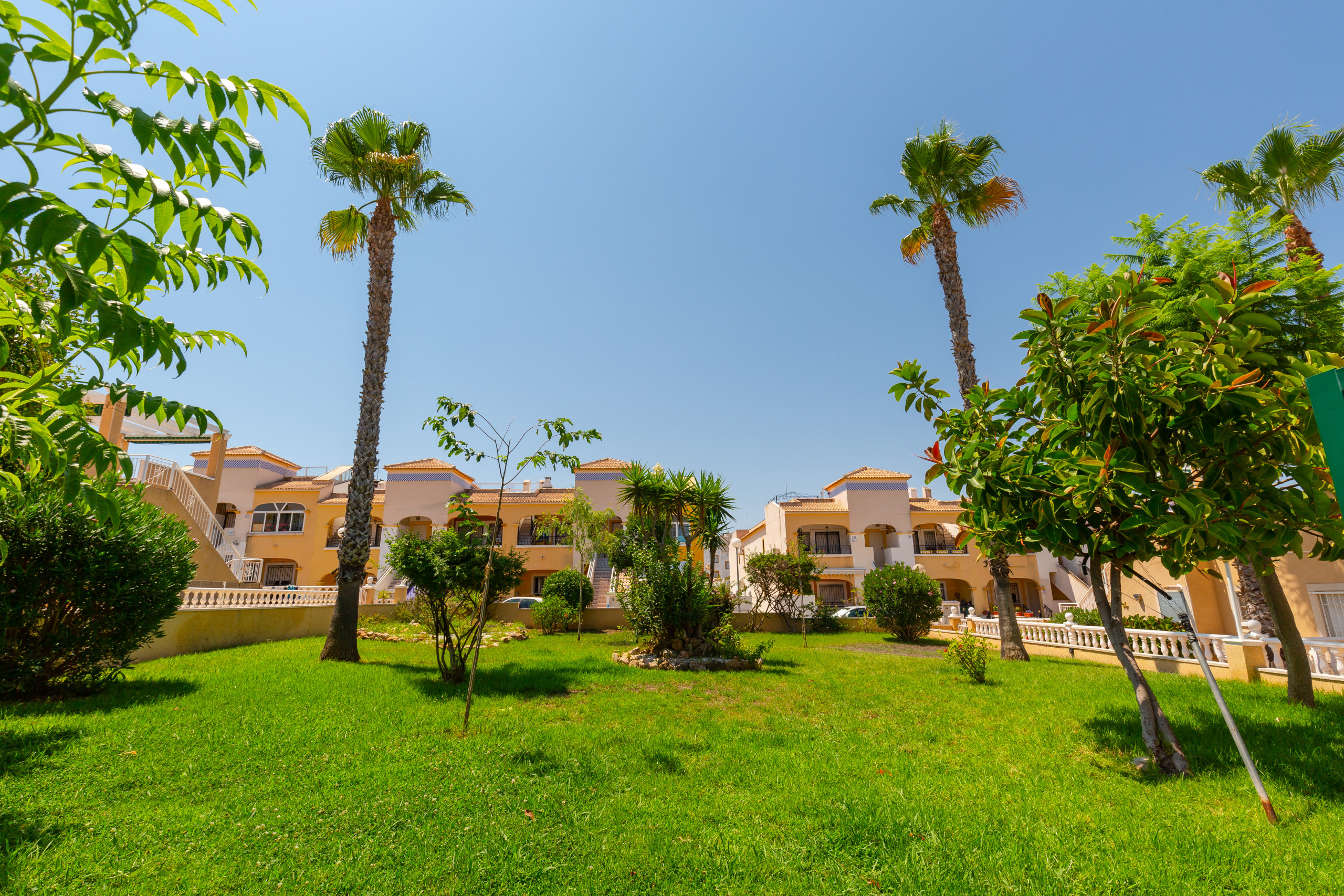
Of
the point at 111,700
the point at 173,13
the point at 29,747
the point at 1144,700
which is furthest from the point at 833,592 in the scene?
the point at 173,13

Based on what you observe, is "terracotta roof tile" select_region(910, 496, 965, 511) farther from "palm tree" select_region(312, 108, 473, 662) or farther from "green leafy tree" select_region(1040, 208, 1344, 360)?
"palm tree" select_region(312, 108, 473, 662)

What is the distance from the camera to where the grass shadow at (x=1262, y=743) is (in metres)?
5.77

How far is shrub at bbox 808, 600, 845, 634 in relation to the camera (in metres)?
28.1

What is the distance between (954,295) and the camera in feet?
54.3

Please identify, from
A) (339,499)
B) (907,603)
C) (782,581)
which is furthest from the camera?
(339,499)

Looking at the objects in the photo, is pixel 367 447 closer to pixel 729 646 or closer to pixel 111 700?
pixel 111 700

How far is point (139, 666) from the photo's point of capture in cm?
1062

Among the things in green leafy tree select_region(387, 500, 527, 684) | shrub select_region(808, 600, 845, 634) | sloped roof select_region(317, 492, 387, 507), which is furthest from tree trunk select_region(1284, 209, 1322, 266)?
sloped roof select_region(317, 492, 387, 507)

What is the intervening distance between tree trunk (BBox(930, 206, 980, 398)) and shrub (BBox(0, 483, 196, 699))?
17628 millimetres

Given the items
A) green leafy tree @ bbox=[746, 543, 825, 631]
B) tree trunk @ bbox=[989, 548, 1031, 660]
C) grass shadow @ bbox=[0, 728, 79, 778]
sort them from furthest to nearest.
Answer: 1. green leafy tree @ bbox=[746, 543, 825, 631]
2. tree trunk @ bbox=[989, 548, 1031, 660]
3. grass shadow @ bbox=[0, 728, 79, 778]

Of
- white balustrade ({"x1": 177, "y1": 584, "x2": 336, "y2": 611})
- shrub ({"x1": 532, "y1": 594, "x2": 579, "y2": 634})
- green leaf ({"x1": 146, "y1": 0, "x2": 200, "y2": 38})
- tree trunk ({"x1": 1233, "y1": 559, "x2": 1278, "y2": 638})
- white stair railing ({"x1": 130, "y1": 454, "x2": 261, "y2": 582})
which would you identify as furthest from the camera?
shrub ({"x1": 532, "y1": 594, "x2": 579, "y2": 634})

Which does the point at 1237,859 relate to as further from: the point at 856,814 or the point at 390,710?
the point at 390,710

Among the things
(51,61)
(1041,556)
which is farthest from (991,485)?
(1041,556)

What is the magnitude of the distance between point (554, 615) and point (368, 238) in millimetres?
16462
